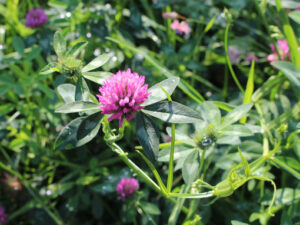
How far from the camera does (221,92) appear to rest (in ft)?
5.49

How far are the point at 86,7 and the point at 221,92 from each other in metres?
0.74

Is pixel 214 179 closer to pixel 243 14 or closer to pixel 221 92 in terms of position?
pixel 221 92

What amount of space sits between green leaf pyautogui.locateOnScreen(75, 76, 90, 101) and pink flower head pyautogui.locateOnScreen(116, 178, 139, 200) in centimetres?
50

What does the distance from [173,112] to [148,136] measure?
0.27 feet

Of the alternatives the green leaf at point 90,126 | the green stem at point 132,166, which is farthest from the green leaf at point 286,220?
the green leaf at point 90,126

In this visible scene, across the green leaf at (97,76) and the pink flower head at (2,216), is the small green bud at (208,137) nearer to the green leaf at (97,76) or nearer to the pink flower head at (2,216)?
the green leaf at (97,76)

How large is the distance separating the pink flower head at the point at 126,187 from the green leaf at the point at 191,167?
0.35m

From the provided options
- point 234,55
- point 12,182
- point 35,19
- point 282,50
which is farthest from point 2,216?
point 282,50

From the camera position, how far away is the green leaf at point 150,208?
1.25 meters

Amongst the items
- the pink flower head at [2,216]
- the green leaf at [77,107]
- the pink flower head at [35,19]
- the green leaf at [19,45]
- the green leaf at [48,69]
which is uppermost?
the green leaf at [48,69]

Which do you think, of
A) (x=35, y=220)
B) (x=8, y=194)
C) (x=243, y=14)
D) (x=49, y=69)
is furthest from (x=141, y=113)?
(x=243, y=14)

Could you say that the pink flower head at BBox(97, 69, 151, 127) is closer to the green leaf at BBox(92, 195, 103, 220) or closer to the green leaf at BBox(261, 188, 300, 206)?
the green leaf at BBox(261, 188, 300, 206)

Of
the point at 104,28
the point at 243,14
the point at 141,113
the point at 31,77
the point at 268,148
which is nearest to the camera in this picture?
the point at 141,113

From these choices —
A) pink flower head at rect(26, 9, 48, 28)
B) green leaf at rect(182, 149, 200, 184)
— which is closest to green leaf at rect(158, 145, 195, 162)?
green leaf at rect(182, 149, 200, 184)
